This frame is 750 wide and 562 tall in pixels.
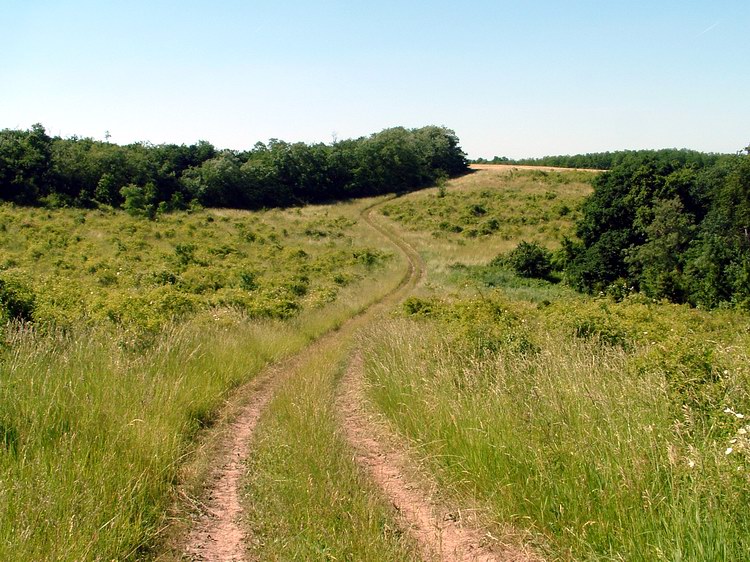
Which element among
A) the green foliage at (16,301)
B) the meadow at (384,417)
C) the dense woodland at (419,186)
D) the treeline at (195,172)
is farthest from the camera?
the treeline at (195,172)

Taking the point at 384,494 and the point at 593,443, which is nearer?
the point at 593,443

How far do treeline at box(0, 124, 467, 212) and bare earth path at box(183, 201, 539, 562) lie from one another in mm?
43909

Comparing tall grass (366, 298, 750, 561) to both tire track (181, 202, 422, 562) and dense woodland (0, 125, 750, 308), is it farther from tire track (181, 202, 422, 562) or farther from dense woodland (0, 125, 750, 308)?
dense woodland (0, 125, 750, 308)

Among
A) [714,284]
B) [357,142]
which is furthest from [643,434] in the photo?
[357,142]

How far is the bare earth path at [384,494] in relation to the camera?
446cm

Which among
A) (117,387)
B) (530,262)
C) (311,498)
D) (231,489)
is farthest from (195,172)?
(311,498)

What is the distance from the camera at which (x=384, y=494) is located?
539 centimetres

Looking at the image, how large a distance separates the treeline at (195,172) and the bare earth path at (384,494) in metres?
43.9

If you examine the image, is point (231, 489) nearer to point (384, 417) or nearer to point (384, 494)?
point (384, 494)

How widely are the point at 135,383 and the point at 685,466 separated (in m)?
5.71

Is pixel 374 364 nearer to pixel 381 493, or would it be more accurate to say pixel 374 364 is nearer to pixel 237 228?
pixel 381 493

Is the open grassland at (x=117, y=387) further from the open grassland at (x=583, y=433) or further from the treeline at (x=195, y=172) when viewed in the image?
the treeline at (x=195, y=172)

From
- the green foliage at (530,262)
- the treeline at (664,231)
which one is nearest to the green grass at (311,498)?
the treeline at (664,231)

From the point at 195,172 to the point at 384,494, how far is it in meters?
59.9
